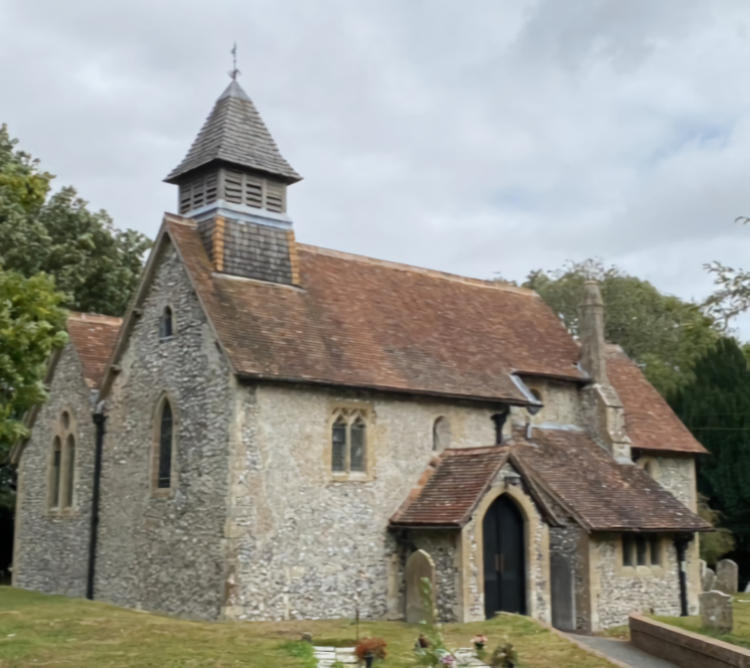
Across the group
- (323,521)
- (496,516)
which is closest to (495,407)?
(496,516)

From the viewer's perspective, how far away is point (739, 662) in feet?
44.0

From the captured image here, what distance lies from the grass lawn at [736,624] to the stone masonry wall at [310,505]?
190 inches

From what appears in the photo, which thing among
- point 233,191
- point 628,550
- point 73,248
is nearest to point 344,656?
point 628,550

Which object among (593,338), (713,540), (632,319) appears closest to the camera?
(593,338)

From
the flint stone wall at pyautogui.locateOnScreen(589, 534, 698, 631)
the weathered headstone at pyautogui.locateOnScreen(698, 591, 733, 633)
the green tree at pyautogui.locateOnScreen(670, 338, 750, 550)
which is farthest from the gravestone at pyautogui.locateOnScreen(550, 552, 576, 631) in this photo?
the green tree at pyautogui.locateOnScreen(670, 338, 750, 550)

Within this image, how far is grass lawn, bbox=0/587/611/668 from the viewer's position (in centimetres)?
1459

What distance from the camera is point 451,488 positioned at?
72.0 feet

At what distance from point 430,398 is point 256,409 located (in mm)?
4701

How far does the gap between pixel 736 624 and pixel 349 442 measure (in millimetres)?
9073

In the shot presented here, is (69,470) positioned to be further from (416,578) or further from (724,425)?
(724,425)

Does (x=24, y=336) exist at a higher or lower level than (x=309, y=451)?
higher

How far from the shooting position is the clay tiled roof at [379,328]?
21.8 metres

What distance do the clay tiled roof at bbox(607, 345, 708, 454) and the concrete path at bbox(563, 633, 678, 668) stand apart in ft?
32.0

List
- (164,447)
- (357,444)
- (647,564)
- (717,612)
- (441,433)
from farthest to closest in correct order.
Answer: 1. (647,564)
2. (441,433)
3. (164,447)
4. (357,444)
5. (717,612)
